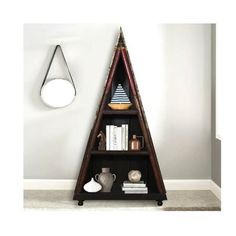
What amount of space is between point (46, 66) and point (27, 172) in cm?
102

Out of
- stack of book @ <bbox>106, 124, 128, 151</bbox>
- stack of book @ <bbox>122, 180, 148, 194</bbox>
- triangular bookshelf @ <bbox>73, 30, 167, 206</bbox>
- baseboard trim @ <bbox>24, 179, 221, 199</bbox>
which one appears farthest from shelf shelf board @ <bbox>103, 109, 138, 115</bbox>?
baseboard trim @ <bbox>24, 179, 221, 199</bbox>

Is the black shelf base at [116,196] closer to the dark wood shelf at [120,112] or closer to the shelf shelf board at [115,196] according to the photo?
the shelf shelf board at [115,196]

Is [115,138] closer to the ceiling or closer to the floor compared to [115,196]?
closer to the ceiling

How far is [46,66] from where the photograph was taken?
4.00 meters

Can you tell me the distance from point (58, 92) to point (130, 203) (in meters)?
1.19

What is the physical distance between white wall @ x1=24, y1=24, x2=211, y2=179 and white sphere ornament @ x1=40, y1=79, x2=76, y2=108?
0.37 feet

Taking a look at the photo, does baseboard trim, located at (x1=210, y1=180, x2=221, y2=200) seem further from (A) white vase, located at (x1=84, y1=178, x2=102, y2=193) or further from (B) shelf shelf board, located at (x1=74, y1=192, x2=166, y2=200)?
(A) white vase, located at (x1=84, y1=178, x2=102, y2=193)

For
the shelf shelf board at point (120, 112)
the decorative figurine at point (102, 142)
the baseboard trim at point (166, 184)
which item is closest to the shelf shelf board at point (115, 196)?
the decorative figurine at point (102, 142)

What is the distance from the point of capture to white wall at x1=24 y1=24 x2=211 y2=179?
3.98 metres

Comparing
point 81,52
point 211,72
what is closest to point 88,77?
point 81,52

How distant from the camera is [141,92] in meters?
4.03

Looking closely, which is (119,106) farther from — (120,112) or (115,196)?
(115,196)

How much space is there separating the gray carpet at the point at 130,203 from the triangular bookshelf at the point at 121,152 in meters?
0.08

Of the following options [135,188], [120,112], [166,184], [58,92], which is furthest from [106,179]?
[58,92]
